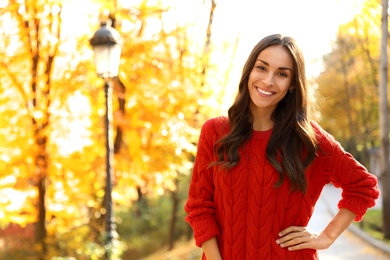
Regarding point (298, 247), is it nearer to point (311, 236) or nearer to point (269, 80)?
point (311, 236)

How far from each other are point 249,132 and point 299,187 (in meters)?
0.31

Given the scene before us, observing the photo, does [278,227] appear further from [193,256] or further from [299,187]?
[193,256]

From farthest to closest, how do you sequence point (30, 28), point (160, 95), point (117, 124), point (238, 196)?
1. point (117, 124)
2. point (160, 95)
3. point (30, 28)
4. point (238, 196)

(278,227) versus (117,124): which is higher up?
(278,227)

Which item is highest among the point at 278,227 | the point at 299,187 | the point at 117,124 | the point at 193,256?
the point at 299,187

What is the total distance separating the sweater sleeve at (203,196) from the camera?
250cm

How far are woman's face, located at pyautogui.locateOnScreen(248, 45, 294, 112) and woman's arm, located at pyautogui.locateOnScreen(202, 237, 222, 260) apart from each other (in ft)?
1.98

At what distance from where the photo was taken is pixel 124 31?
11.0 m

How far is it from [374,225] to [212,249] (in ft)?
43.1

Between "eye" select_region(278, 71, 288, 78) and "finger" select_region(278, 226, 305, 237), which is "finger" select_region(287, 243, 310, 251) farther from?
"eye" select_region(278, 71, 288, 78)

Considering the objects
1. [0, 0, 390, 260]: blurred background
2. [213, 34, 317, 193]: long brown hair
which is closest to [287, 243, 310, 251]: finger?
[213, 34, 317, 193]: long brown hair

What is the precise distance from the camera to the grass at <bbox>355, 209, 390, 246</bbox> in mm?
12531

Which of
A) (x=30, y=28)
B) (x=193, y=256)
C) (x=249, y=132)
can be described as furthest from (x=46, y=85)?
(x=249, y=132)

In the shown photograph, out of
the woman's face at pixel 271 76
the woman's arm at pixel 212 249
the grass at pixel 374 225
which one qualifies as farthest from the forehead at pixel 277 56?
the grass at pixel 374 225
